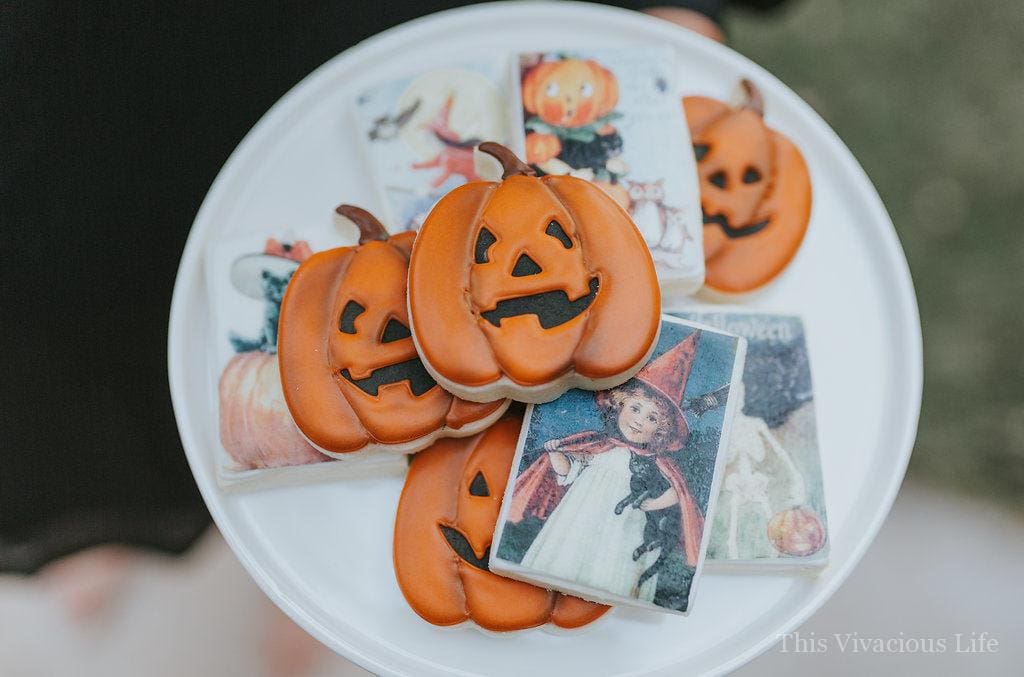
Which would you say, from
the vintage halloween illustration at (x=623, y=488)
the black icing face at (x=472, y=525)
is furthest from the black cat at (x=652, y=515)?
the black icing face at (x=472, y=525)

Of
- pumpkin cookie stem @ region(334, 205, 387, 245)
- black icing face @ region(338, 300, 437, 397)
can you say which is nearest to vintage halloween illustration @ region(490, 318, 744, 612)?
black icing face @ region(338, 300, 437, 397)

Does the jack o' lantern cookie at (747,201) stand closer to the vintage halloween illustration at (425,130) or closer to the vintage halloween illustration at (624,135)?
the vintage halloween illustration at (624,135)

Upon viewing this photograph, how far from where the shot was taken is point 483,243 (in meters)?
0.74

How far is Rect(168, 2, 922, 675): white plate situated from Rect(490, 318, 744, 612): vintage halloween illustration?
11 cm

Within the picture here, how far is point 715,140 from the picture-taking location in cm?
91

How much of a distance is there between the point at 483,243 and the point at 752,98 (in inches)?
15.3

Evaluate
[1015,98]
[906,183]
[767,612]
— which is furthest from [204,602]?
[1015,98]

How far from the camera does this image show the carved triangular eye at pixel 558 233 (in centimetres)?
74

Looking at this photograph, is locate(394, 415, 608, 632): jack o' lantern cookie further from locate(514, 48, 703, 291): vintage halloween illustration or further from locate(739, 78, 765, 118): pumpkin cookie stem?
locate(739, 78, 765, 118): pumpkin cookie stem

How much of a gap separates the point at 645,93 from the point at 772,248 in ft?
0.68

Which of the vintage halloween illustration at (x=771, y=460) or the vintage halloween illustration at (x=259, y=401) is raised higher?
the vintage halloween illustration at (x=771, y=460)

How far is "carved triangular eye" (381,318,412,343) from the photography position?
771 millimetres

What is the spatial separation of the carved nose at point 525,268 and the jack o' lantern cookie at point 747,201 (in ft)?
0.77

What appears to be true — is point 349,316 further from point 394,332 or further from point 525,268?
point 525,268
